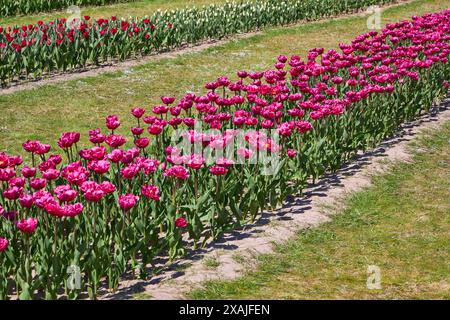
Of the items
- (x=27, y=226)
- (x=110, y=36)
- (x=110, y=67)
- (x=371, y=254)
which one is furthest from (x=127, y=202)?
(x=110, y=36)

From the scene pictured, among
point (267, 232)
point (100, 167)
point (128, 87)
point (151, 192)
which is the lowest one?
point (267, 232)

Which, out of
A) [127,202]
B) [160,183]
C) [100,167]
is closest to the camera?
[127,202]

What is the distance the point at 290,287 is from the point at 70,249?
193 cm

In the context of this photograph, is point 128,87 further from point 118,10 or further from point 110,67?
point 118,10

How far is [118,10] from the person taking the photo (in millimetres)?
23094

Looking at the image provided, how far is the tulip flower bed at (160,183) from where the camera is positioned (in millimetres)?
5191

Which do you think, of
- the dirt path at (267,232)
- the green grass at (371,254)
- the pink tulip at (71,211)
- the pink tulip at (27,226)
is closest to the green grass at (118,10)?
the dirt path at (267,232)

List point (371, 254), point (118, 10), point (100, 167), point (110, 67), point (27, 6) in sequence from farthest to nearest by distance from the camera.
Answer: point (118, 10) < point (27, 6) < point (110, 67) < point (371, 254) < point (100, 167)

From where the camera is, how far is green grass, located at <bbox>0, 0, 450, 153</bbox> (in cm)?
1100

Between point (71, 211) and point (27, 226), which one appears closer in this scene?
→ point (27, 226)

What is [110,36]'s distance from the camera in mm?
14641

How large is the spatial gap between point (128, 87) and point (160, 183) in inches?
279

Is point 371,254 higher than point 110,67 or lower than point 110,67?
lower
